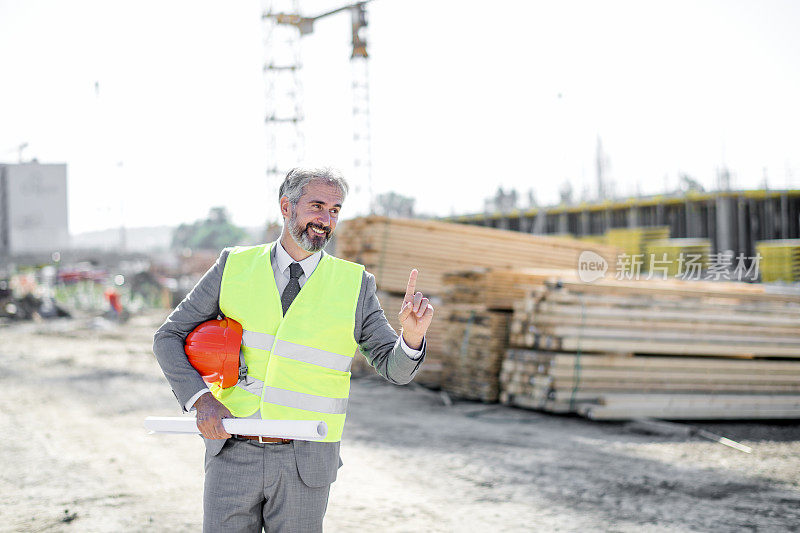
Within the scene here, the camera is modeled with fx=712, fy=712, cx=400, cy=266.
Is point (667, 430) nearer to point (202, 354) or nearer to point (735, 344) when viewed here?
point (735, 344)

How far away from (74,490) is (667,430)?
6126mm

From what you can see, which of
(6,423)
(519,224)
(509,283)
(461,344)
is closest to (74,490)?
(6,423)

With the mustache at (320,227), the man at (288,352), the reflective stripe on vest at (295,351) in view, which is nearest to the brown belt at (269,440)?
the man at (288,352)

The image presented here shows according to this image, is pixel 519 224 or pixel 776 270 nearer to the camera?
pixel 776 270

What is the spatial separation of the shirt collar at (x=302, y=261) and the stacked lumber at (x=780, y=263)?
2234 cm

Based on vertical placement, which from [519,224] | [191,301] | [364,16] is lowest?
[191,301]

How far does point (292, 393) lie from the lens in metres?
2.46

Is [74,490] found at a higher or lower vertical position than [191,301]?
lower

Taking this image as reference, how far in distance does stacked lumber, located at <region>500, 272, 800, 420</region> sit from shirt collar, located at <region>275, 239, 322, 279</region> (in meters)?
6.48

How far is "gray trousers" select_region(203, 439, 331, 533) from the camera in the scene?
2.38m

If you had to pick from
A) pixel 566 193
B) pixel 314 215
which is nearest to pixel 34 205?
pixel 566 193

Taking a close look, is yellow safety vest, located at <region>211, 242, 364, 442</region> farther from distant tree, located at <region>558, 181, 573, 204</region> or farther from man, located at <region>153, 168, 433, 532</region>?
distant tree, located at <region>558, 181, 573, 204</region>

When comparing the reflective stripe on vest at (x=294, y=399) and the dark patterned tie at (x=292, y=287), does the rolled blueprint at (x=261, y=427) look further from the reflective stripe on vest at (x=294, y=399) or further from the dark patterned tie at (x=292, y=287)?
the dark patterned tie at (x=292, y=287)

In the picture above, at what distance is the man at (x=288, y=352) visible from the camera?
2.38 metres
